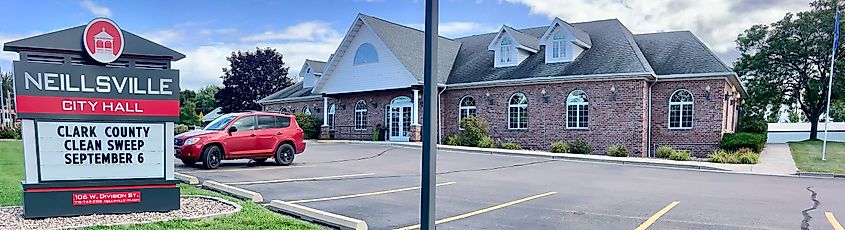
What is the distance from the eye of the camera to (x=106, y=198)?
6.48 meters

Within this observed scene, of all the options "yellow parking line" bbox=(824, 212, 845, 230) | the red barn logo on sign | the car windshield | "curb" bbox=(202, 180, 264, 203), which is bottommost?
"yellow parking line" bbox=(824, 212, 845, 230)

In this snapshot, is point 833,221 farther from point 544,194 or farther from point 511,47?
point 511,47

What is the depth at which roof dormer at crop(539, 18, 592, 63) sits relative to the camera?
2373cm

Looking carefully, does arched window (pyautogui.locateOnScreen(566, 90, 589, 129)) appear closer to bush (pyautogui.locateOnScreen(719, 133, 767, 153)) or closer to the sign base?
bush (pyautogui.locateOnScreen(719, 133, 767, 153))

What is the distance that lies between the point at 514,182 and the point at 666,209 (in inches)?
149

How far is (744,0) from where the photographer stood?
1959cm

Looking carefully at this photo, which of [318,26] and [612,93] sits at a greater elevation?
[318,26]

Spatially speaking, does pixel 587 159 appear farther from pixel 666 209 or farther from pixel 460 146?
pixel 666 209

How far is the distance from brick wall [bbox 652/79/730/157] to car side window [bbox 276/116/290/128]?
15.6 meters

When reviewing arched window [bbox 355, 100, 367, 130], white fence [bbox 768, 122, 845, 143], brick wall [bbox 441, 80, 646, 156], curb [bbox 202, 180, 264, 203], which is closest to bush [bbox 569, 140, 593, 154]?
brick wall [bbox 441, 80, 646, 156]

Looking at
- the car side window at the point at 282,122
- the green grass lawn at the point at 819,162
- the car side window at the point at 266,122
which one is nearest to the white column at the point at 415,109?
the car side window at the point at 282,122

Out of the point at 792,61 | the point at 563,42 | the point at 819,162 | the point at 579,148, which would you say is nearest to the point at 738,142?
the point at 819,162

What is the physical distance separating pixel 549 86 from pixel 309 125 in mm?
14187

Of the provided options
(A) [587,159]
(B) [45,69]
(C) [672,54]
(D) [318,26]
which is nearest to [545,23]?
(C) [672,54]
